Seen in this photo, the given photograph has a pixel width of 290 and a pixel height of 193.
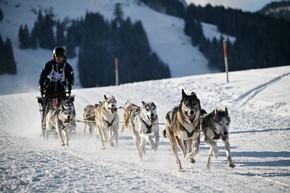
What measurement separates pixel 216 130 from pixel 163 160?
1.39 m

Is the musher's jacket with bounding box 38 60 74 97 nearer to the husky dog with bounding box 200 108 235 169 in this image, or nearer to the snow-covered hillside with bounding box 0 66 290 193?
the snow-covered hillside with bounding box 0 66 290 193

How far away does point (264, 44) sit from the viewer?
85.1 m

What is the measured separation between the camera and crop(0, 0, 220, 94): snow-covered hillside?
69.7 m

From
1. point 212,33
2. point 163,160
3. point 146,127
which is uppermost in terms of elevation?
point 212,33

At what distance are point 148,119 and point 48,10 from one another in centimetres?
10639

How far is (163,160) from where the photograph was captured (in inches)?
251

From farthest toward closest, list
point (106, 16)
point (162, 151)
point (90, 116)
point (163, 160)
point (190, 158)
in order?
point (106, 16) → point (90, 116) → point (162, 151) → point (163, 160) → point (190, 158)

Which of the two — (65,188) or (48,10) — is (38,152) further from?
(48,10)

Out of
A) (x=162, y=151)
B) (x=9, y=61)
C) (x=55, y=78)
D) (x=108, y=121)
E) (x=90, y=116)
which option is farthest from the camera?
(x=9, y=61)

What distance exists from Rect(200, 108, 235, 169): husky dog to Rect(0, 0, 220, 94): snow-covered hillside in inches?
2247

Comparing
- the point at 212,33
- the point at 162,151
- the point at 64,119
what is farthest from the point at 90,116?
the point at 212,33

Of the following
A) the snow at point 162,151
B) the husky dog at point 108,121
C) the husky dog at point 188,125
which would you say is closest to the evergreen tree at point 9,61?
the snow at point 162,151

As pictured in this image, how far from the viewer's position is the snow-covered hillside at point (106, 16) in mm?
69688

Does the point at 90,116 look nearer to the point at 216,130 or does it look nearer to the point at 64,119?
the point at 64,119
